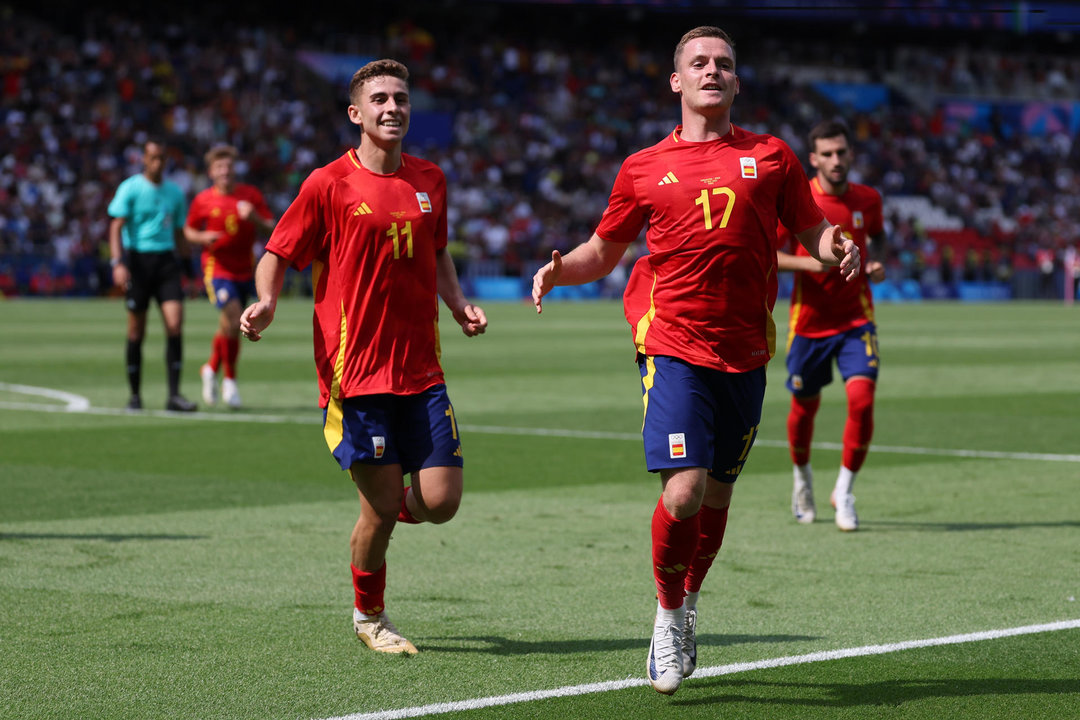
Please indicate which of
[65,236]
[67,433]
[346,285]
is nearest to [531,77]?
[65,236]

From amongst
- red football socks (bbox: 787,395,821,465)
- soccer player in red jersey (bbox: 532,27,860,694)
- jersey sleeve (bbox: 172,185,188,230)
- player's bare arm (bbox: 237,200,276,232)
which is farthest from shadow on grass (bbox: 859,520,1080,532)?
jersey sleeve (bbox: 172,185,188,230)

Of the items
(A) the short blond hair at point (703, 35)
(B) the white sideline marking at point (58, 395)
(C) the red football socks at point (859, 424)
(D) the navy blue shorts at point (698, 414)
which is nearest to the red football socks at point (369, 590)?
(D) the navy blue shorts at point (698, 414)

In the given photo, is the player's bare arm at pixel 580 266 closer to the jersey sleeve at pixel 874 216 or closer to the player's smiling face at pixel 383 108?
the player's smiling face at pixel 383 108

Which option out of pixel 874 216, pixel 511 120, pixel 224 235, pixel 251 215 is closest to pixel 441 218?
pixel 874 216

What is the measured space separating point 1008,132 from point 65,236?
38362 mm

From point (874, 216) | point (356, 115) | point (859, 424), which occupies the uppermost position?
point (356, 115)

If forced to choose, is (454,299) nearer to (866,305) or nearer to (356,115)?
(356,115)

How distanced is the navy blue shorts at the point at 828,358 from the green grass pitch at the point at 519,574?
0.80 meters

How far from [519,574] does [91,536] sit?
240 cm

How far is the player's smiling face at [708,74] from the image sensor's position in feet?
17.5

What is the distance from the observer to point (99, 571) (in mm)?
7047

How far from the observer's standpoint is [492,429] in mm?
13297

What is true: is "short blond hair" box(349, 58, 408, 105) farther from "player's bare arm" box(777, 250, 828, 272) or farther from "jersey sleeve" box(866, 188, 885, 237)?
"jersey sleeve" box(866, 188, 885, 237)

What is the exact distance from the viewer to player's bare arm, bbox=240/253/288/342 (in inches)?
220
